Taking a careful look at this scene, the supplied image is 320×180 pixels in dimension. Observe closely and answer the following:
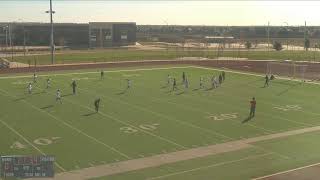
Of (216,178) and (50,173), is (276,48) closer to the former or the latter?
(216,178)

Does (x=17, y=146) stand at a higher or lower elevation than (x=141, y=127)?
lower

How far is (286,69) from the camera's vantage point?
56219mm

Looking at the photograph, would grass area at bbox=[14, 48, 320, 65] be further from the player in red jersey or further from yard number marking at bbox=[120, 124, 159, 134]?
yard number marking at bbox=[120, 124, 159, 134]

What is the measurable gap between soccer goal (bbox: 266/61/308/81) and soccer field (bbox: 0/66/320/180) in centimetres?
779

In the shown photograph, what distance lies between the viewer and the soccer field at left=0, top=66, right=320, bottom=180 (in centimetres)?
2064

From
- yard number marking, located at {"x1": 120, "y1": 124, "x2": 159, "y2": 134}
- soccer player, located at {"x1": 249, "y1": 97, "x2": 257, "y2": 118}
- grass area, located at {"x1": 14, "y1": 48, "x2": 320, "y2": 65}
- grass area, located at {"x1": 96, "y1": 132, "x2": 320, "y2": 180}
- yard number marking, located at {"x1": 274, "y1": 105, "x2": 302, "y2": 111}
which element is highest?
grass area, located at {"x1": 14, "y1": 48, "x2": 320, "y2": 65}

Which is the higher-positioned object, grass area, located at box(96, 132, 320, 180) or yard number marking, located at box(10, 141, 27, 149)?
yard number marking, located at box(10, 141, 27, 149)

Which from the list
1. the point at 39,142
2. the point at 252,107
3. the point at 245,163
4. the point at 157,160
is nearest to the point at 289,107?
the point at 252,107

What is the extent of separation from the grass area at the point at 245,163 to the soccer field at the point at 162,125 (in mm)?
40

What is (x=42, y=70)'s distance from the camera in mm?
56125

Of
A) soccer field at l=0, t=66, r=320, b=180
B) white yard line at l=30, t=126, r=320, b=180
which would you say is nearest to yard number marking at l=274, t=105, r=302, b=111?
soccer field at l=0, t=66, r=320, b=180

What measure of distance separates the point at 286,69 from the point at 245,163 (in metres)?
37.7

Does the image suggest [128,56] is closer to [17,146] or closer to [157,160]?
[17,146]

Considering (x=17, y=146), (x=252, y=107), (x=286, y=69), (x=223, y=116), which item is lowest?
(x=17, y=146)
